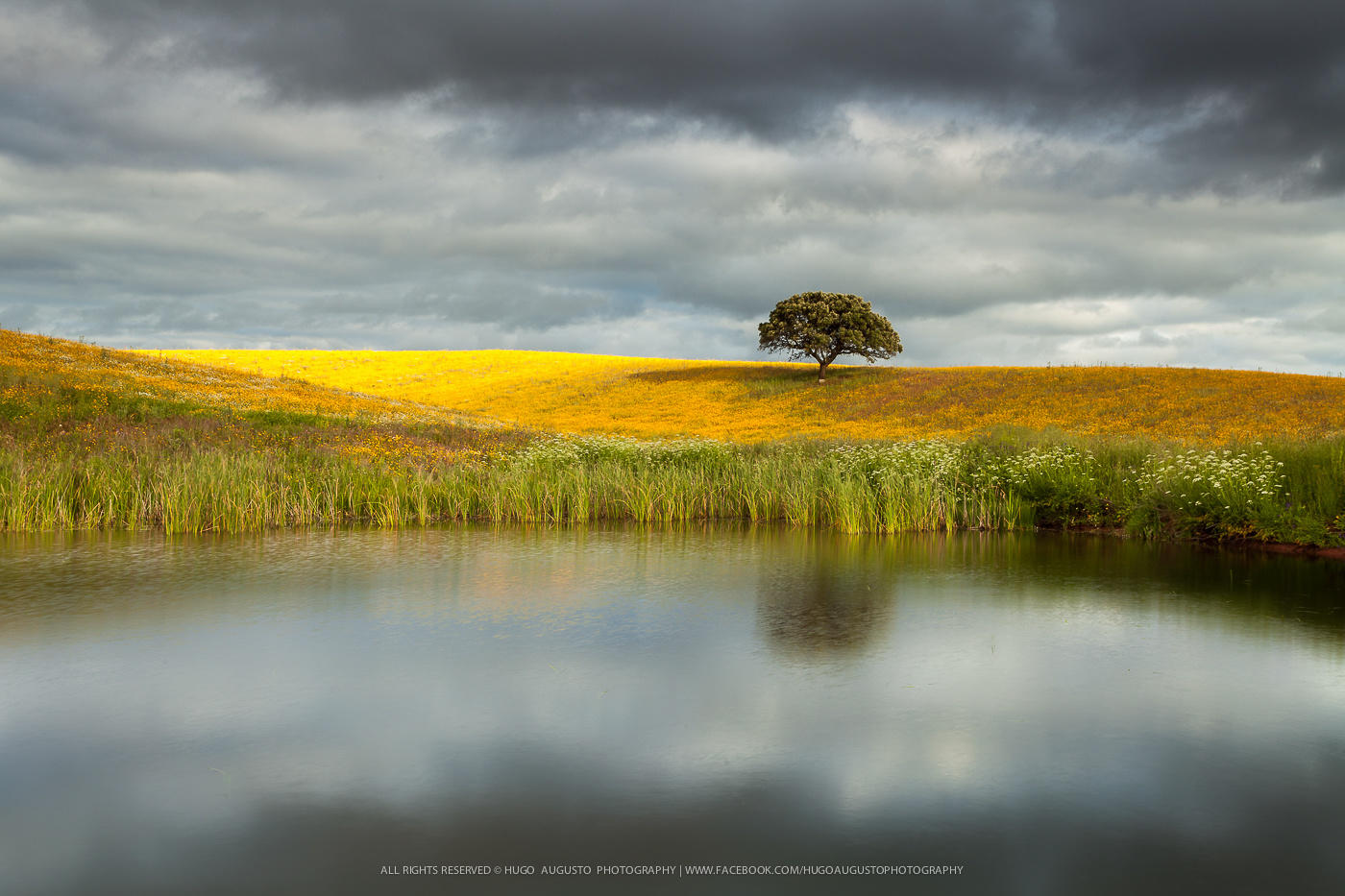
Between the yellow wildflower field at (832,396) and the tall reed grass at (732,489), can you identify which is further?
the yellow wildflower field at (832,396)

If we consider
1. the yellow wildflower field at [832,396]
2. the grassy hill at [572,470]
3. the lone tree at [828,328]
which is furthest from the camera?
the lone tree at [828,328]

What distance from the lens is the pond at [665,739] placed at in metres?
3.34

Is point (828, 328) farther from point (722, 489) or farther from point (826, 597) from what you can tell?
point (826, 597)

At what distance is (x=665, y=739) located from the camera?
14.7 ft

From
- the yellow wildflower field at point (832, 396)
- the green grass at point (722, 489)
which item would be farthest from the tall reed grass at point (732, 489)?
the yellow wildflower field at point (832, 396)

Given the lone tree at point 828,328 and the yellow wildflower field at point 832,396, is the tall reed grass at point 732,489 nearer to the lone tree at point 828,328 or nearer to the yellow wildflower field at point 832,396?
the yellow wildflower field at point 832,396

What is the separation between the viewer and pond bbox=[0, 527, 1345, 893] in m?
3.34

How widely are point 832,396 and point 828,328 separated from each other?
5253 mm

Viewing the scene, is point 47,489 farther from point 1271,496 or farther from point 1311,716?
point 1271,496

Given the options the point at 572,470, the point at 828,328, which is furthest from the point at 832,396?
the point at 572,470

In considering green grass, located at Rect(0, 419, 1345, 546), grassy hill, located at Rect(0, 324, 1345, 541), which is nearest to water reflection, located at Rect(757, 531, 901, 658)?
grassy hill, located at Rect(0, 324, 1345, 541)

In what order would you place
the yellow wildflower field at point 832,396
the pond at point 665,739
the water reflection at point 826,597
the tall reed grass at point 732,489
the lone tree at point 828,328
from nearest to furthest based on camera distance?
the pond at point 665,739
the water reflection at point 826,597
the tall reed grass at point 732,489
the yellow wildflower field at point 832,396
the lone tree at point 828,328

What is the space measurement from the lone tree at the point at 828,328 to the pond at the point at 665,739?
38404mm

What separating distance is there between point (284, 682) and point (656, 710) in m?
2.24
